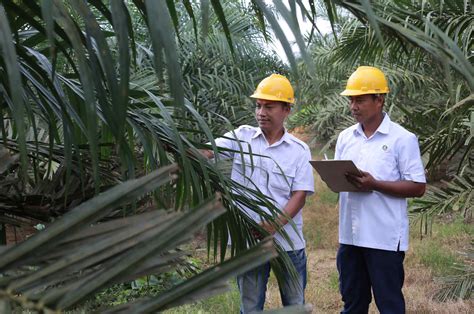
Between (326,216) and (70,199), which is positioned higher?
(70,199)

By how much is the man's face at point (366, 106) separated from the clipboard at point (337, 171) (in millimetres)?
352

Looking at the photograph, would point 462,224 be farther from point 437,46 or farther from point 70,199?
point 437,46

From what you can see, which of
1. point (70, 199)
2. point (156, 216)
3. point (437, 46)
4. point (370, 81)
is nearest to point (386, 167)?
point (370, 81)

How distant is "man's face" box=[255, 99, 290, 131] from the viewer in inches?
135

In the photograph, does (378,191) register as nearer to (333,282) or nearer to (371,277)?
(371,277)

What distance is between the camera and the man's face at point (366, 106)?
137 inches

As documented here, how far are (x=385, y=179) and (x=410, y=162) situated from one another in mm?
135

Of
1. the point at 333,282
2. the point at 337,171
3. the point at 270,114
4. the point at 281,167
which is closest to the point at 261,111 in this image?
the point at 270,114

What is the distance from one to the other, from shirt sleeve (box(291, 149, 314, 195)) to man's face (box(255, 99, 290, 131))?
201 millimetres

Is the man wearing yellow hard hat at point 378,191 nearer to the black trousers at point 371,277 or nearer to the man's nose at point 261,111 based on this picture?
the black trousers at point 371,277

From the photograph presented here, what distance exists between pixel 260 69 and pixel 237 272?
695 centimetres

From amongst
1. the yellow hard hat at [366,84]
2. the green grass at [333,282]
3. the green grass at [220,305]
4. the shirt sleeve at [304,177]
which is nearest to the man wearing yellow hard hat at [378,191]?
the yellow hard hat at [366,84]

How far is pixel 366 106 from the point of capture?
3.50 metres

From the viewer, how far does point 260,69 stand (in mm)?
7469
